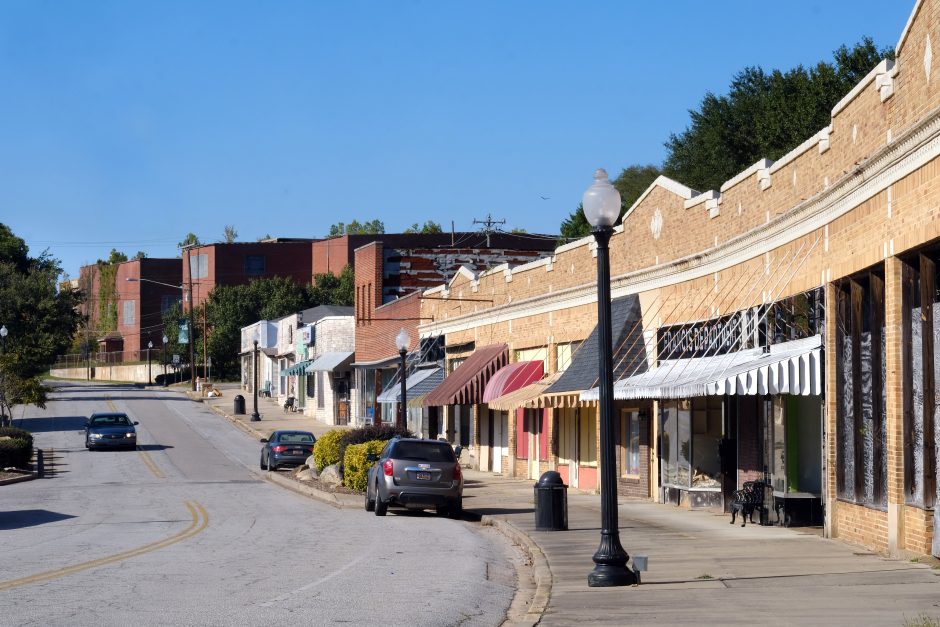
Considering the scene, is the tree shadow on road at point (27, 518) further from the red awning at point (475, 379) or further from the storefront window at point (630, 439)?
the red awning at point (475, 379)

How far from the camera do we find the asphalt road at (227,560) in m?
12.4

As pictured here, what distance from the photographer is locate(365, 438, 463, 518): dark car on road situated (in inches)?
1037

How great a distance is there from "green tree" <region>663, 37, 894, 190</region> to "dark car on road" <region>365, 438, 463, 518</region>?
31.2 meters

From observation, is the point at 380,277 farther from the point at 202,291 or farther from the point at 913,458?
the point at 202,291

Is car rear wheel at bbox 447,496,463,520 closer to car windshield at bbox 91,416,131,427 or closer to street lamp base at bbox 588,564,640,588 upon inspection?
street lamp base at bbox 588,564,640,588

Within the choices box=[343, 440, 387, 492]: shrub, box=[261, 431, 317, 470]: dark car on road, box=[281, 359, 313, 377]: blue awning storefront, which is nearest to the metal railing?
box=[281, 359, 313, 377]: blue awning storefront

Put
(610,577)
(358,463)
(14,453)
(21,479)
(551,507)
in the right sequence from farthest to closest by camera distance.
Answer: (14,453), (21,479), (358,463), (551,507), (610,577)

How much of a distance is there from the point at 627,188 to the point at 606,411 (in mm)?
67489

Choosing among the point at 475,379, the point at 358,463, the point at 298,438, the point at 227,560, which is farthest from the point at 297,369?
the point at 227,560

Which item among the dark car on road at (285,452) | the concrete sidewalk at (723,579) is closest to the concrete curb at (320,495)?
the dark car on road at (285,452)

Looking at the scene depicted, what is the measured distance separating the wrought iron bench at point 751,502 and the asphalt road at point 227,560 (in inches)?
181

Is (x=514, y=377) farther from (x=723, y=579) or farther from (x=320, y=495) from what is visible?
(x=723, y=579)

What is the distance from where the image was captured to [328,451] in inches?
1452

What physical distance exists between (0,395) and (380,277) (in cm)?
1902
